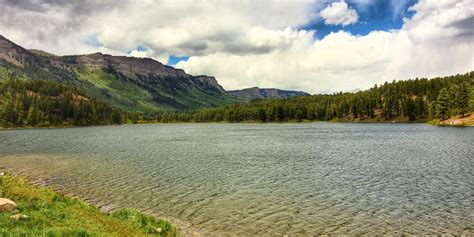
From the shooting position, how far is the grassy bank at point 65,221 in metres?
18.1

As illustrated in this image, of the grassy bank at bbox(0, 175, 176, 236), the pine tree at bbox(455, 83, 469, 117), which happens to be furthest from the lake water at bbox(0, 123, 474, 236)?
the pine tree at bbox(455, 83, 469, 117)

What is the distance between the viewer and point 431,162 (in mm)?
58750

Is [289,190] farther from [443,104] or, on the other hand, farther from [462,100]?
[443,104]

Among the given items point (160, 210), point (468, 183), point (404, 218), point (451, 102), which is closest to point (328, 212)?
point (404, 218)

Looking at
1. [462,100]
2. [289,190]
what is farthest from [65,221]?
[462,100]

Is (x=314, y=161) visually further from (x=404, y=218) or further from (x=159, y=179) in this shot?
(x=404, y=218)

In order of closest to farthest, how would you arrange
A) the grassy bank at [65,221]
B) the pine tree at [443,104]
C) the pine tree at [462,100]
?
the grassy bank at [65,221], the pine tree at [462,100], the pine tree at [443,104]

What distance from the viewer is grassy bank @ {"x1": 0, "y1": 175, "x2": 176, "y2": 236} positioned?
59.4 ft

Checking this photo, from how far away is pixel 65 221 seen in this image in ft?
69.8

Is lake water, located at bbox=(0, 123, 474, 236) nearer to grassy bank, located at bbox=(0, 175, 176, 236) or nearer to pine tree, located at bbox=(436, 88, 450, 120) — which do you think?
grassy bank, located at bbox=(0, 175, 176, 236)

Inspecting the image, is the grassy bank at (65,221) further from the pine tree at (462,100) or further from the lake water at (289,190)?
the pine tree at (462,100)

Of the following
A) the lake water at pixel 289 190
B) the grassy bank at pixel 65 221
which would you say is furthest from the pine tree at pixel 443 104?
the grassy bank at pixel 65 221

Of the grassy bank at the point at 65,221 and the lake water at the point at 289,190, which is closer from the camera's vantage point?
the grassy bank at the point at 65,221

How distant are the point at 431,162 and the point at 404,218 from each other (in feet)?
116
